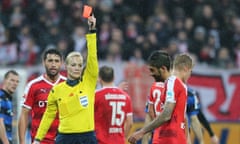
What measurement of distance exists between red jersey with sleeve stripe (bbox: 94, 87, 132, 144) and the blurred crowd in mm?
7618


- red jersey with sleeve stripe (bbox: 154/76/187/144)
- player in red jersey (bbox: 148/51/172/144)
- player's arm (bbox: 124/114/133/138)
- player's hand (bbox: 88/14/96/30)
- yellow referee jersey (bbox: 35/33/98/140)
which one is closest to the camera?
red jersey with sleeve stripe (bbox: 154/76/187/144)

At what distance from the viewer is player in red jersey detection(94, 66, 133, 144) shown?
1133 cm

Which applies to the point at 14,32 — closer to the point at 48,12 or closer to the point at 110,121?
the point at 48,12

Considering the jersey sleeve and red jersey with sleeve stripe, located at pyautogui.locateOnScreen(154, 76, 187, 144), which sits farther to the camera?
the jersey sleeve

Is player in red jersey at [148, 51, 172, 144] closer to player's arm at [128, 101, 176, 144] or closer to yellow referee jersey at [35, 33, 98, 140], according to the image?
player's arm at [128, 101, 176, 144]

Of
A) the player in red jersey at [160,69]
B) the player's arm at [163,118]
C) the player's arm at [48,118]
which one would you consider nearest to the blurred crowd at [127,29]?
the player's arm at [48,118]

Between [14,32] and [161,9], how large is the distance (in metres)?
3.88

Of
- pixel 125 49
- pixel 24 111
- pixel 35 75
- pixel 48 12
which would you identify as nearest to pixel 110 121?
pixel 24 111

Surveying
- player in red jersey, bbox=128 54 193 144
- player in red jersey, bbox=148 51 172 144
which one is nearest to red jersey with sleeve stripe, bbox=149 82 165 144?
player in red jersey, bbox=148 51 172 144

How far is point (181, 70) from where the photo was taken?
1012cm

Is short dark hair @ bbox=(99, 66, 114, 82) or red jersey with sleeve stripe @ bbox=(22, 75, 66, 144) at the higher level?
short dark hair @ bbox=(99, 66, 114, 82)

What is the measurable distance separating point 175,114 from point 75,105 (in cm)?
131

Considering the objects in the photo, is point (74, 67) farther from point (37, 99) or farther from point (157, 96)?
point (37, 99)

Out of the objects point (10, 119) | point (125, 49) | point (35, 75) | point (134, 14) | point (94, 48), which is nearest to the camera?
point (94, 48)
